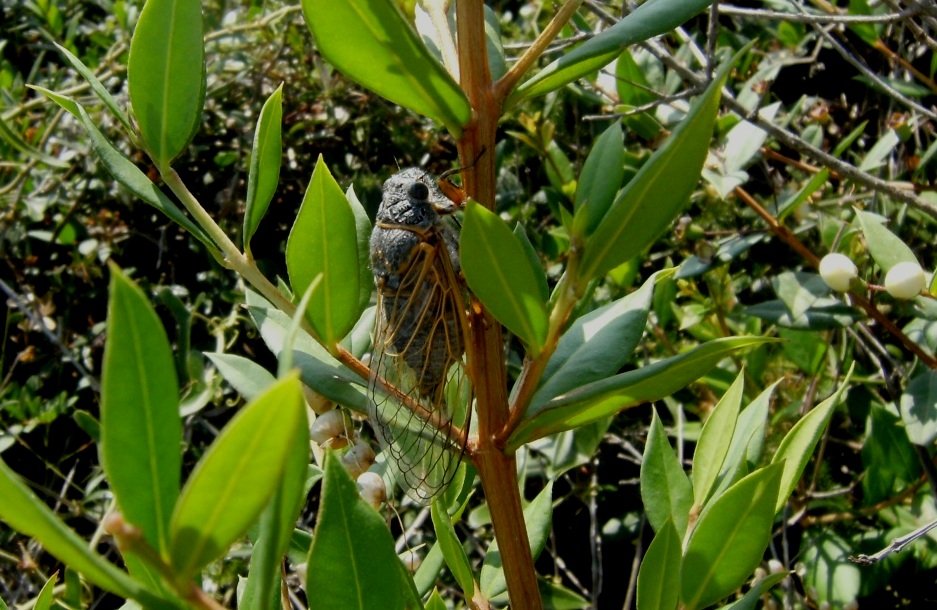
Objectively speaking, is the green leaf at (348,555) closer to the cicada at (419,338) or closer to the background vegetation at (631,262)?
the cicada at (419,338)

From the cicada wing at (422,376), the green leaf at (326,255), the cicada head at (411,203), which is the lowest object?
the cicada wing at (422,376)

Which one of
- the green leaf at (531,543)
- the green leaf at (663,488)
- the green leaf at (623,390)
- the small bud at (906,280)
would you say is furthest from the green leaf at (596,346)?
the small bud at (906,280)

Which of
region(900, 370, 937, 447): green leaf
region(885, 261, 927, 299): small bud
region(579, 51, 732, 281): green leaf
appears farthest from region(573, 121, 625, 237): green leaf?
region(900, 370, 937, 447): green leaf

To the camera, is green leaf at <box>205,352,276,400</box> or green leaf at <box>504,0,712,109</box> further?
green leaf at <box>205,352,276,400</box>

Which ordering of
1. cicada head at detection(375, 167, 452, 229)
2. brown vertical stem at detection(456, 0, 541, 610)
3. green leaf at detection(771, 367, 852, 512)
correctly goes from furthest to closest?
cicada head at detection(375, 167, 452, 229)
green leaf at detection(771, 367, 852, 512)
brown vertical stem at detection(456, 0, 541, 610)

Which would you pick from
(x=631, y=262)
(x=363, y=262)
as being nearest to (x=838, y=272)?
(x=631, y=262)

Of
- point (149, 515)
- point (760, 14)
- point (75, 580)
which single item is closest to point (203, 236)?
point (149, 515)

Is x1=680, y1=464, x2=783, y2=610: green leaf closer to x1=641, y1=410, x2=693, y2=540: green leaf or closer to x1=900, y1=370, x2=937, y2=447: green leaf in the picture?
x1=641, y1=410, x2=693, y2=540: green leaf
